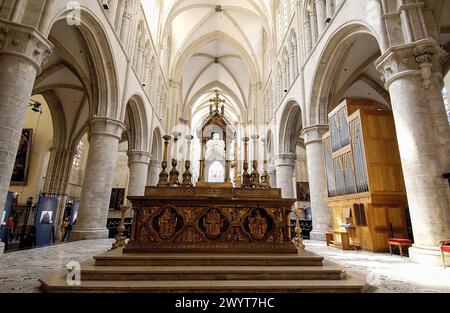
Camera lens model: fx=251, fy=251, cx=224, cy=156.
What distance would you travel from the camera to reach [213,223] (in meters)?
4.75

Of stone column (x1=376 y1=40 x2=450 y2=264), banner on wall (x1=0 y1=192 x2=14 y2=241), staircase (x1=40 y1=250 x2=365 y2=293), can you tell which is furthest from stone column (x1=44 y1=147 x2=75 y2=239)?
stone column (x1=376 y1=40 x2=450 y2=264)

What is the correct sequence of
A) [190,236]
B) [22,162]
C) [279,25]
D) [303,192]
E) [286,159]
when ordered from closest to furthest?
[190,236] < [286,159] < [279,25] < [22,162] < [303,192]

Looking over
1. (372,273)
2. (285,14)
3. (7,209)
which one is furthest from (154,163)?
(372,273)

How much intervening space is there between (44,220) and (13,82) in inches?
339

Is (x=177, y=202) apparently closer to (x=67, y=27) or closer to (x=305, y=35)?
(x=67, y=27)

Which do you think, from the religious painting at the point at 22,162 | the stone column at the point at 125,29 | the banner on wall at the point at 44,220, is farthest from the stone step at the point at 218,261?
the religious painting at the point at 22,162

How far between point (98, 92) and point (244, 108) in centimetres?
1990

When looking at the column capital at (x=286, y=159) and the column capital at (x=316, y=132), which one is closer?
the column capital at (x=316, y=132)

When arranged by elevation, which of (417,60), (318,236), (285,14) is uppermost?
(285,14)

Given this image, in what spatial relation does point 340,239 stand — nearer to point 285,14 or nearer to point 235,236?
point 235,236

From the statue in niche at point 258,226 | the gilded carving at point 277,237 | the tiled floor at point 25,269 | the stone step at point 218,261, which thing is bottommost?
the tiled floor at point 25,269

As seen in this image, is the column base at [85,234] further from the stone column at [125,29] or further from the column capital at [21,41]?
the stone column at [125,29]

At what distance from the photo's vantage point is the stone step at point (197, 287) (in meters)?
3.00

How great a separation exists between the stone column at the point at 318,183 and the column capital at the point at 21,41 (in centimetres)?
932
